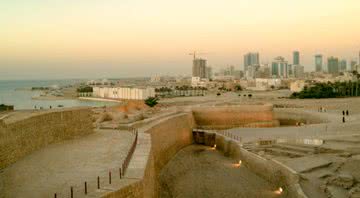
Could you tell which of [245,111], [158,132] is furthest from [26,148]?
[245,111]

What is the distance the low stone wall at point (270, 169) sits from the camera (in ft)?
42.5

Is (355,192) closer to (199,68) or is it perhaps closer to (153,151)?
(153,151)

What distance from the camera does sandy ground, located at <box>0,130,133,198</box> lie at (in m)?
8.22

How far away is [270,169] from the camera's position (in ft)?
49.3

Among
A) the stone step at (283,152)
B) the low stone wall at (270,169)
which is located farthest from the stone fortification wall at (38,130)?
the stone step at (283,152)

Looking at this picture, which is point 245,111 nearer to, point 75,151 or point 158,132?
point 158,132

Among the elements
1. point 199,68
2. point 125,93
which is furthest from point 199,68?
point 125,93

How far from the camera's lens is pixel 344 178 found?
12492 mm

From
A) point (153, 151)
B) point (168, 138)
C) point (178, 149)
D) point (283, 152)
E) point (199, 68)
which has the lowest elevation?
point (178, 149)

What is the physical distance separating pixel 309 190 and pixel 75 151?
7.07m

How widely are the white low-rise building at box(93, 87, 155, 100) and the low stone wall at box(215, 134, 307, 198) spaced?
160ft

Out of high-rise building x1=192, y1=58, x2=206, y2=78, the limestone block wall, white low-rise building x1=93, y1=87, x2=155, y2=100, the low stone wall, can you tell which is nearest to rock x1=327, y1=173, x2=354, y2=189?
the low stone wall

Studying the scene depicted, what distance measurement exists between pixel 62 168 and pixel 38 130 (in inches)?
129

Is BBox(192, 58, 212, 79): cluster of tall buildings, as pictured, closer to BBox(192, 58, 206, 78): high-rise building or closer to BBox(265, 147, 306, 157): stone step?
BBox(192, 58, 206, 78): high-rise building
